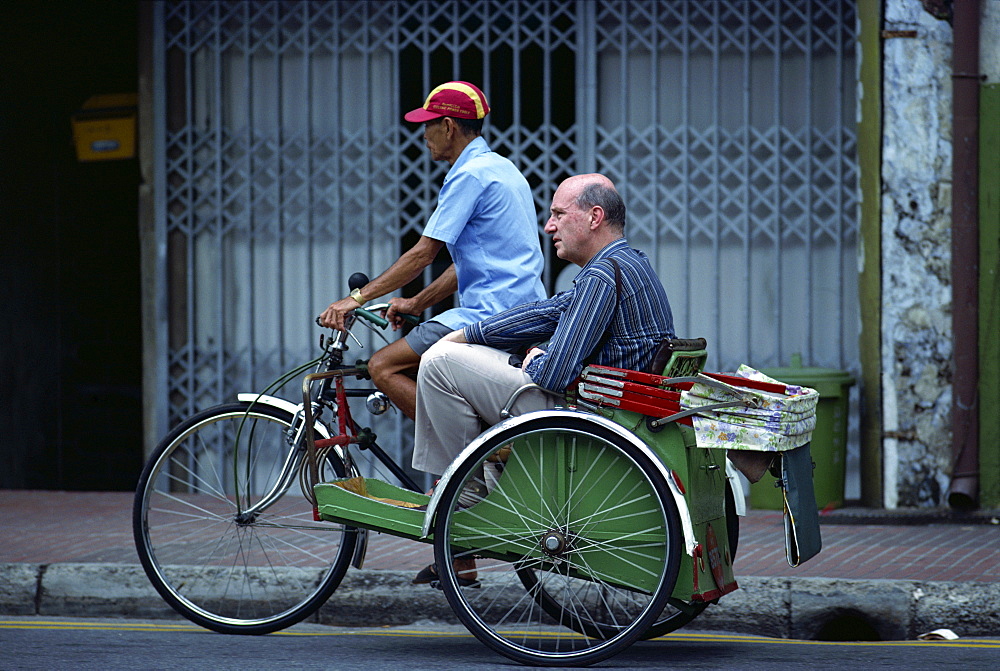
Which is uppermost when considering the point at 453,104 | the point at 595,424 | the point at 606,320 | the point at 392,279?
the point at 453,104

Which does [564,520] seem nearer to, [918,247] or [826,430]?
[826,430]

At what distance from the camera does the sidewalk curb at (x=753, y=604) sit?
17.7 feet

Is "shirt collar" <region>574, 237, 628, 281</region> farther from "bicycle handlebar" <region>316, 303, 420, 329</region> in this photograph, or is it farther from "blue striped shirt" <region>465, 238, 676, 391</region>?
"bicycle handlebar" <region>316, 303, 420, 329</region>

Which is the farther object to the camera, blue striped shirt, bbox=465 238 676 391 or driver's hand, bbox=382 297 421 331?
driver's hand, bbox=382 297 421 331

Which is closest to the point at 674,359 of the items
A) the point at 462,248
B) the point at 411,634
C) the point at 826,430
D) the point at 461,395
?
the point at 461,395

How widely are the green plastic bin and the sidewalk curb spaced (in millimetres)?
1983

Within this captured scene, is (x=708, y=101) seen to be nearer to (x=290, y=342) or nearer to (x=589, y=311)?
(x=290, y=342)

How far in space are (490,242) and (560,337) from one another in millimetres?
826

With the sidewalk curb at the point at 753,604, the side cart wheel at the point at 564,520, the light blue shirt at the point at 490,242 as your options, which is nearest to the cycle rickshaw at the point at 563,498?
the side cart wheel at the point at 564,520

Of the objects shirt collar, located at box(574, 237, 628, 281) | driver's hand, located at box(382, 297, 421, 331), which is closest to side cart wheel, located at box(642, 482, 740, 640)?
shirt collar, located at box(574, 237, 628, 281)

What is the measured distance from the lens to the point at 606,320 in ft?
14.5

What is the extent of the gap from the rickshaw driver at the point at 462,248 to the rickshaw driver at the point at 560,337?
28 cm

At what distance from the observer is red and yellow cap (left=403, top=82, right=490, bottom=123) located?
5.12 meters

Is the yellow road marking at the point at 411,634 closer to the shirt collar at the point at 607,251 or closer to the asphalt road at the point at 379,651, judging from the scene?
the asphalt road at the point at 379,651
